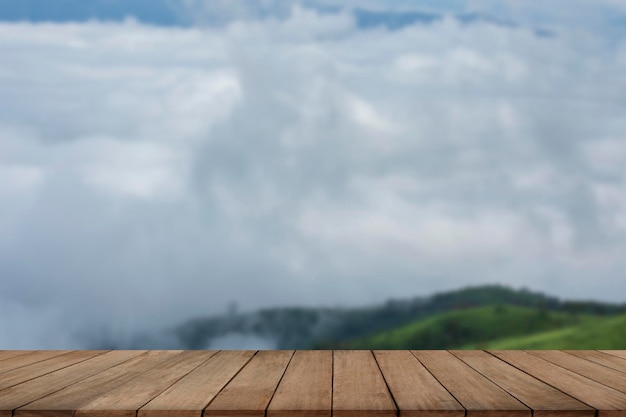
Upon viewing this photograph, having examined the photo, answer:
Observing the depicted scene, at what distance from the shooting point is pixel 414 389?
236 centimetres

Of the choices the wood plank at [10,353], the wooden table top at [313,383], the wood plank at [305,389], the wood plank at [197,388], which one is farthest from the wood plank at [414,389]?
the wood plank at [10,353]

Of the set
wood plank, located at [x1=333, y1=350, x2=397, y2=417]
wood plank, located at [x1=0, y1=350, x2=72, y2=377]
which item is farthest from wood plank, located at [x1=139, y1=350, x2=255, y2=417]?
wood plank, located at [x1=0, y1=350, x2=72, y2=377]

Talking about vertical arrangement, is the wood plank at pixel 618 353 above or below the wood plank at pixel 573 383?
above

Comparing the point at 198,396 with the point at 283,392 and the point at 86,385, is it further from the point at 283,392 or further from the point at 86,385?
the point at 86,385

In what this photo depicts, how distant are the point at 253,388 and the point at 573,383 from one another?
112 centimetres

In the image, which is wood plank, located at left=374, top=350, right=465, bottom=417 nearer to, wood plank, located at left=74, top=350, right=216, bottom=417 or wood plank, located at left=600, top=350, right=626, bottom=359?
wood plank, located at left=74, top=350, right=216, bottom=417

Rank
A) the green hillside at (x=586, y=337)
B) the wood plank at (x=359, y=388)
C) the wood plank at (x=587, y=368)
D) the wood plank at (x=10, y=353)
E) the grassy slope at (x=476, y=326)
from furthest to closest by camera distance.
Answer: the grassy slope at (x=476, y=326)
the green hillside at (x=586, y=337)
the wood plank at (x=10, y=353)
the wood plank at (x=587, y=368)
the wood plank at (x=359, y=388)

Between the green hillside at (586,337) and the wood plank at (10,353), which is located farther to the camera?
the green hillside at (586,337)

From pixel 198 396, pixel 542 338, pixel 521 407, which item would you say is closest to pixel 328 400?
pixel 198 396

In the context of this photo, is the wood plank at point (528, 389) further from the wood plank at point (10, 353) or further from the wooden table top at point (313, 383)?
the wood plank at point (10, 353)

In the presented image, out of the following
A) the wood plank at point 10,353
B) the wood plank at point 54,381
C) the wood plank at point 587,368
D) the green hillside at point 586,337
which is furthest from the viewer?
the green hillside at point 586,337

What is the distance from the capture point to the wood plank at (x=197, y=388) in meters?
2.05

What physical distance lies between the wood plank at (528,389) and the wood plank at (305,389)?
1.93 feet

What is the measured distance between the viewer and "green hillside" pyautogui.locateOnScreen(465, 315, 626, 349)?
14250mm
